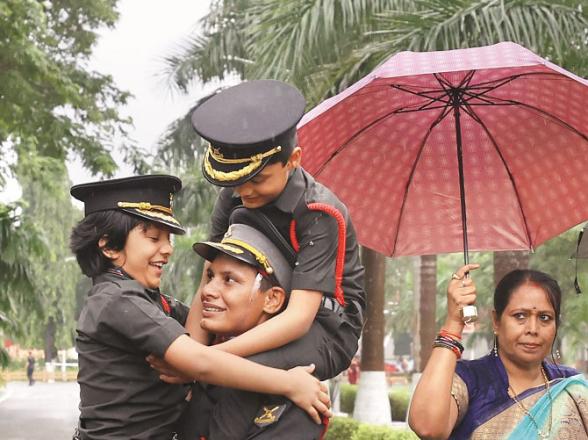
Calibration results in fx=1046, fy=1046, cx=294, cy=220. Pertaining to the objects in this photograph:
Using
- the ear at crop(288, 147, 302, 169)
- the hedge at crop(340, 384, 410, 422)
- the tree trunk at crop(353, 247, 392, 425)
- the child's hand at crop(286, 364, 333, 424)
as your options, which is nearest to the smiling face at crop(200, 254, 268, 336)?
the child's hand at crop(286, 364, 333, 424)

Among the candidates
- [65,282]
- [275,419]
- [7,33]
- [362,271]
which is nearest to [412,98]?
[362,271]

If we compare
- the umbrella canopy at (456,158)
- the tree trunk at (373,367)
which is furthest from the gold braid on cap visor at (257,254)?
the tree trunk at (373,367)

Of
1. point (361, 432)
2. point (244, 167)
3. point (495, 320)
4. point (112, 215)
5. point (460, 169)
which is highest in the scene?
point (460, 169)

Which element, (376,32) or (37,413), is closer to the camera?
(376,32)

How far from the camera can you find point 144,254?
3.45m

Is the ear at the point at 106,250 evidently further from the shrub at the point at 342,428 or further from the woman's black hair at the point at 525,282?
the shrub at the point at 342,428

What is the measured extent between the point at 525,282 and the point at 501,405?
48 centimetres

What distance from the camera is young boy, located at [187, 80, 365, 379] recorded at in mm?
3211

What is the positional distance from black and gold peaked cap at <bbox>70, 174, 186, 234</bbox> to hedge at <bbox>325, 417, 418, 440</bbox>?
863 cm

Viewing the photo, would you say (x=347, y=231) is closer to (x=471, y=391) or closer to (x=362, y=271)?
(x=362, y=271)

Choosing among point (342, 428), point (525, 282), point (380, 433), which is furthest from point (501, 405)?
point (342, 428)

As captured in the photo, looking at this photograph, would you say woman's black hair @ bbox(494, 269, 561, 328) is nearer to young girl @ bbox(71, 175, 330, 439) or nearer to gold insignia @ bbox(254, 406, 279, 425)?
young girl @ bbox(71, 175, 330, 439)

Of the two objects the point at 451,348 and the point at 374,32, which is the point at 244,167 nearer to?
the point at 451,348

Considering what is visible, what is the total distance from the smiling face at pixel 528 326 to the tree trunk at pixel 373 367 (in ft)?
38.5
